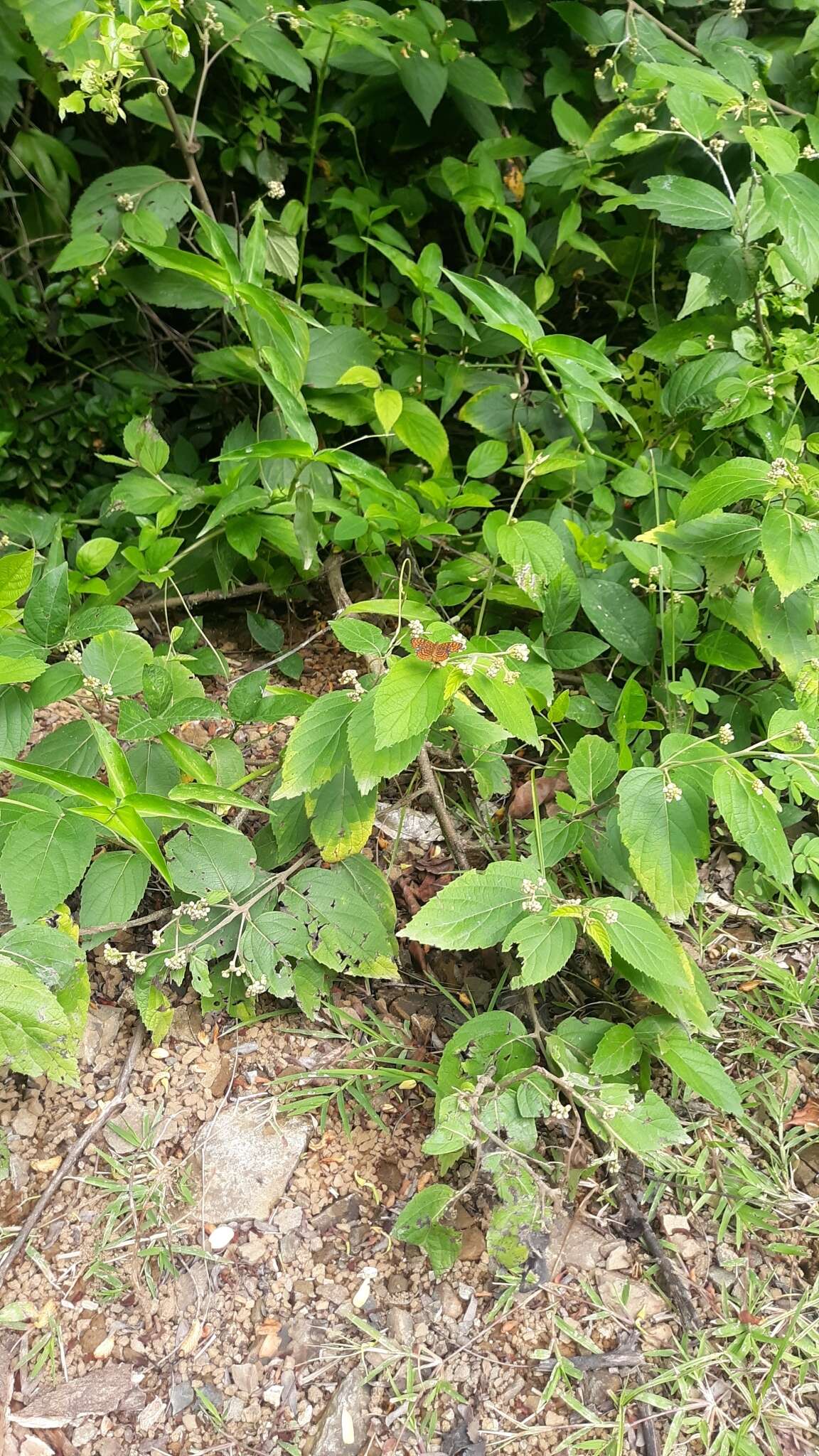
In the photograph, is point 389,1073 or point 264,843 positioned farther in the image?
point 264,843

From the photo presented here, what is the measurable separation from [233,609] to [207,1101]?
1152 millimetres

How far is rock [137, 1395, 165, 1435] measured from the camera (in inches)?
43.8

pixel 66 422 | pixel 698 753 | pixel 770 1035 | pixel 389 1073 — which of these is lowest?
pixel 770 1035

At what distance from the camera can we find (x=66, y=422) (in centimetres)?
221

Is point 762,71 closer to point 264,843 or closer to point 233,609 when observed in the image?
point 233,609

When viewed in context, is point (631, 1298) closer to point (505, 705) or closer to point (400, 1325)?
point (400, 1325)

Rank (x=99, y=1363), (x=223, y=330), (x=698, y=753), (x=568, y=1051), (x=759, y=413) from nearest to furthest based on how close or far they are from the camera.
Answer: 1. (x=99, y=1363)
2. (x=568, y=1051)
3. (x=698, y=753)
4. (x=759, y=413)
5. (x=223, y=330)

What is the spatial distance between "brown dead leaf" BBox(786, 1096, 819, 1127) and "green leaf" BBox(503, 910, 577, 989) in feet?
1.77

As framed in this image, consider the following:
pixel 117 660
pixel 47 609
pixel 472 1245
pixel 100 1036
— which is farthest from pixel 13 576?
pixel 472 1245

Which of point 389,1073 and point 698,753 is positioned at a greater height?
point 698,753

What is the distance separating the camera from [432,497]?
1791mm

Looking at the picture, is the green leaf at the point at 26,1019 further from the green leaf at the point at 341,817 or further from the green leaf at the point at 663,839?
the green leaf at the point at 663,839

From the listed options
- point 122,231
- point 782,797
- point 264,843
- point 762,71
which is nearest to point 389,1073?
point 264,843

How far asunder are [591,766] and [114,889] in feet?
2.48
